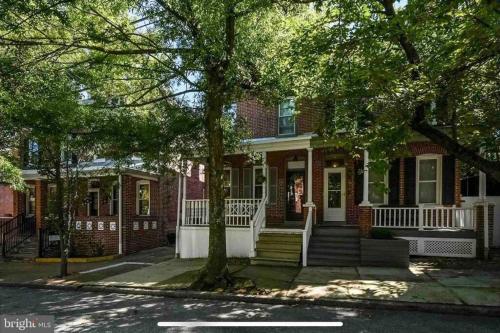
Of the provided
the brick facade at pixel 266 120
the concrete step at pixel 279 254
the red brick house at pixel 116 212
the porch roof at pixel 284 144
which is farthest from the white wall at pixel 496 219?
the red brick house at pixel 116 212

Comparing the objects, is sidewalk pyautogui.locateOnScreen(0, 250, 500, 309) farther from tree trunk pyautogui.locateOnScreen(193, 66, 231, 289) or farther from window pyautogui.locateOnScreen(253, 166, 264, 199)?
window pyautogui.locateOnScreen(253, 166, 264, 199)

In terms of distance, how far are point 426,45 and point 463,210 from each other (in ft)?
21.9

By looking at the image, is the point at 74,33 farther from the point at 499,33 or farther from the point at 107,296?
the point at 499,33

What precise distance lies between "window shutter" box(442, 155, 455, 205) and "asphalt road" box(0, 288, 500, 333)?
7.77m

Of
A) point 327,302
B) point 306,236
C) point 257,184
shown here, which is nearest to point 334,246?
point 306,236

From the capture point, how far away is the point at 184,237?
47.8 feet

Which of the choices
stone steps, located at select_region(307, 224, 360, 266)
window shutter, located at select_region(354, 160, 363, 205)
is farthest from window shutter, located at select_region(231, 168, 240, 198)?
window shutter, located at select_region(354, 160, 363, 205)

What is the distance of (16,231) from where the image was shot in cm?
1898

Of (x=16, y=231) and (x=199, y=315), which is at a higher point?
(x=199, y=315)

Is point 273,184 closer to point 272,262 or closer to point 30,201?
point 272,262

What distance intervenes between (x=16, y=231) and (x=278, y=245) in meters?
14.1

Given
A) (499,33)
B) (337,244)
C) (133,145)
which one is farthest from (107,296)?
(499,33)

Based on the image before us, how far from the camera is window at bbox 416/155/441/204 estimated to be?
1426 centimetres

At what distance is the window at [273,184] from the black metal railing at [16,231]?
11.4 meters
